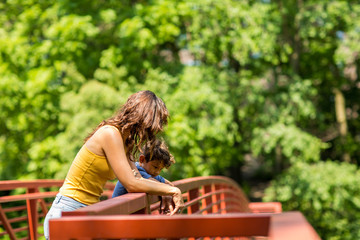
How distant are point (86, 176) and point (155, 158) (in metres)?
0.75

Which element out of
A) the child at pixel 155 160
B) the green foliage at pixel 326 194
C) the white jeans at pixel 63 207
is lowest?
the green foliage at pixel 326 194

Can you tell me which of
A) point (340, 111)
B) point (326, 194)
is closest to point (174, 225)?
point (326, 194)

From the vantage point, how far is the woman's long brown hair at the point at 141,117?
2645mm

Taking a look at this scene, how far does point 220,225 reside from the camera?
5.24 feet

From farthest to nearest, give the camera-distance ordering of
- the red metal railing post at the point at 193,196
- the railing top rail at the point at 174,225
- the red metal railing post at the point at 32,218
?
the red metal railing post at the point at 32,218 → the red metal railing post at the point at 193,196 → the railing top rail at the point at 174,225

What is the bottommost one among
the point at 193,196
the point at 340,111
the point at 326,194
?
the point at 326,194

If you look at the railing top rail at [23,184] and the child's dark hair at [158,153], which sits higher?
the child's dark hair at [158,153]

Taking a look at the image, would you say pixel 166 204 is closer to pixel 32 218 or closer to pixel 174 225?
pixel 174 225

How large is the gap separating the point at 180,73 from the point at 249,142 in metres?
3.86

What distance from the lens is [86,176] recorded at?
2.66 meters

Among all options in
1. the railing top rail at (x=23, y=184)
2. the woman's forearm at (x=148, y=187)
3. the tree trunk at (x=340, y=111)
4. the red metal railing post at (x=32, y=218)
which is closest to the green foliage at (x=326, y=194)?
the tree trunk at (x=340, y=111)

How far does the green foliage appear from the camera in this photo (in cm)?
1439

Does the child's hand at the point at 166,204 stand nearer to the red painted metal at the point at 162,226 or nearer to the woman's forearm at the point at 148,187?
the woman's forearm at the point at 148,187

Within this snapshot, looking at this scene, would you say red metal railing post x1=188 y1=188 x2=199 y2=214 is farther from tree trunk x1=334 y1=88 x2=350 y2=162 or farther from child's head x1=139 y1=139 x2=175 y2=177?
tree trunk x1=334 y1=88 x2=350 y2=162
